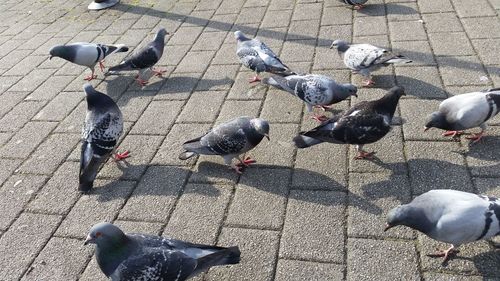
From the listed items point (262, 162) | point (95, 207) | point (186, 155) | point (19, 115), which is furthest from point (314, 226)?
point (19, 115)

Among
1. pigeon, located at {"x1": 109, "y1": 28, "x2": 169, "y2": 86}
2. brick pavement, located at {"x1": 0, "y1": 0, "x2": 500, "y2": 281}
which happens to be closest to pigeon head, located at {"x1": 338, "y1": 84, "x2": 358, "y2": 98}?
brick pavement, located at {"x1": 0, "y1": 0, "x2": 500, "y2": 281}

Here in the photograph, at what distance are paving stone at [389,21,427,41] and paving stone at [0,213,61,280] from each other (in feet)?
17.2

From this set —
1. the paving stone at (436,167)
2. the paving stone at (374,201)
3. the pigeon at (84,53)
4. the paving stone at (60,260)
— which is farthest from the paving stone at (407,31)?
the paving stone at (60,260)

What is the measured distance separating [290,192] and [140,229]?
4.69 ft

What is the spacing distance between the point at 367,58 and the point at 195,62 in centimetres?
265

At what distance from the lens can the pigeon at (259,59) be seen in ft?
17.9

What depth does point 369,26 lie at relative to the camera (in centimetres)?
674

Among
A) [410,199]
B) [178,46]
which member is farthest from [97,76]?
[410,199]

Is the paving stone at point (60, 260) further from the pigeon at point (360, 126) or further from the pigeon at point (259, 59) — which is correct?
the pigeon at point (259, 59)

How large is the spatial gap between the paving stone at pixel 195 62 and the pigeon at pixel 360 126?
2691mm

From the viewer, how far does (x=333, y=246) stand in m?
3.41

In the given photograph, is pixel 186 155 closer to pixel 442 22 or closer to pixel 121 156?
pixel 121 156

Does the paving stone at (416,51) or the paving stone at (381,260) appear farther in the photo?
the paving stone at (416,51)

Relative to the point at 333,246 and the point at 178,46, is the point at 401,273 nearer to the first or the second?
the point at 333,246
